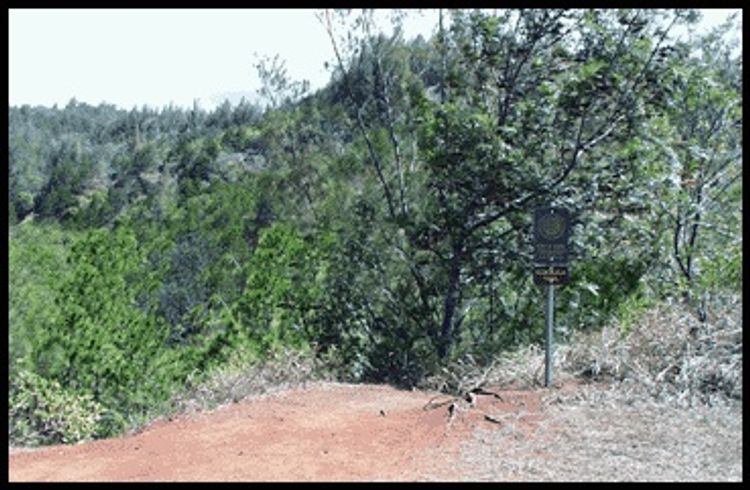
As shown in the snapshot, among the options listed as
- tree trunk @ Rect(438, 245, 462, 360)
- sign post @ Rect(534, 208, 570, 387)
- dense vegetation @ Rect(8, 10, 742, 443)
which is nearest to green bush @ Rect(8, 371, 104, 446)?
dense vegetation @ Rect(8, 10, 742, 443)

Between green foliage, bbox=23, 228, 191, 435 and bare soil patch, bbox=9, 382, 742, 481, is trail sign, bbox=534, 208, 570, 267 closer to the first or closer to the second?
bare soil patch, bbox=9, 382, 742, 481

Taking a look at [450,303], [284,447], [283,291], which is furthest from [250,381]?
[283,291]

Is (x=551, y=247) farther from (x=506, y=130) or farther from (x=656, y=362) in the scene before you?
(x=506, y=130)

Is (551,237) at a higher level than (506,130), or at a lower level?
lower

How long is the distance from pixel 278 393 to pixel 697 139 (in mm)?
5962

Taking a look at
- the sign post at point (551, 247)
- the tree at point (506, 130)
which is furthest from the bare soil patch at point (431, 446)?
Result: the tree at point (506, 130)

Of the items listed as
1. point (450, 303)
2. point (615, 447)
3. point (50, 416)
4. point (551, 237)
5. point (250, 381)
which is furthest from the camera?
point (450, 303)

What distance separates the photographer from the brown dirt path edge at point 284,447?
5.63m

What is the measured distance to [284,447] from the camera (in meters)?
6.21

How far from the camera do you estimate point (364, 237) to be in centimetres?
1229

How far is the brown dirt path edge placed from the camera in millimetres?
5633

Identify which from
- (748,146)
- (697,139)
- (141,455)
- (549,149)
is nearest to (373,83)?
(549,149)

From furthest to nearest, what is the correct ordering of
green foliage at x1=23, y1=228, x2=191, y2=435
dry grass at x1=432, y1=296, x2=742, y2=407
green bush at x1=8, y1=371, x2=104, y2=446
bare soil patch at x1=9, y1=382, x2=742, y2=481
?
1. green foliage at x1=23, y1=228, x2=191, y2=435
2. green bush at x1=8, y1=371, x2=104, y2=446
3. dry grass at x1=432, y1=296, x2=742, y2=407
4. bare soil patch at x1=9, y1=382, x2=742, y2=481

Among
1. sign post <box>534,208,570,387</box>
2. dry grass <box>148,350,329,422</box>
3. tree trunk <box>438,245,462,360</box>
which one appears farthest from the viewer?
tree trunk <box>438,245,462,360</box>
